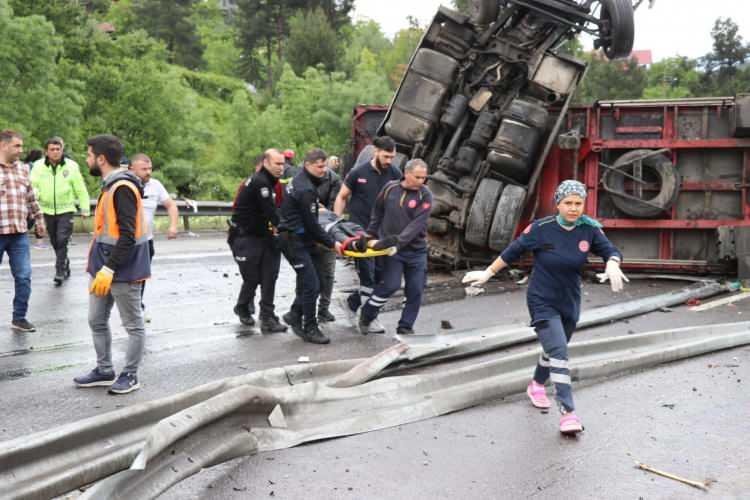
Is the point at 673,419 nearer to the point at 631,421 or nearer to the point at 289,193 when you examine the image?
the point at 631,421

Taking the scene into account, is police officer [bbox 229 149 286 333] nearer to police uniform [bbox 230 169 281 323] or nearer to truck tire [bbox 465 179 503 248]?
police uniform [bbox 230 169 281 323]

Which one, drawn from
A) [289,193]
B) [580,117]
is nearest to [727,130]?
[580,117]

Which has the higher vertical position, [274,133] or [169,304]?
[274,133]

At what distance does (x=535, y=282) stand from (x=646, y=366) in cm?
167

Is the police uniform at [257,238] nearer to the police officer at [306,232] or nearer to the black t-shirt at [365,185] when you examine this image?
the police officer at [306,232]

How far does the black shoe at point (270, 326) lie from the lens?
786cm

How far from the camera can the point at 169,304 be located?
9.29 m

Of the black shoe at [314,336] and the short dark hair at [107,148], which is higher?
the short dark hair at [107,148]

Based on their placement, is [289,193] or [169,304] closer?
[289,193]

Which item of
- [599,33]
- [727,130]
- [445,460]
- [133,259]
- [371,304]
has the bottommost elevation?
[445,460]

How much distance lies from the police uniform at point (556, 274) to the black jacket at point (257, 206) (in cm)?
284

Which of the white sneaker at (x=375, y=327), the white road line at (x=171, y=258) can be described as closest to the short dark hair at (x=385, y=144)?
the white sneaker at (x=375, y=327)

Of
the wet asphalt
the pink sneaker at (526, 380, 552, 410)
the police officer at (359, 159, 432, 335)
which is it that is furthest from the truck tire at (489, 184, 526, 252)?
→ the pink sneaker at (526, 380, 552, 410)

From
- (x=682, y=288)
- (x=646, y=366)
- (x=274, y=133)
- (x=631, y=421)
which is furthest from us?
(x=274, y=133)
